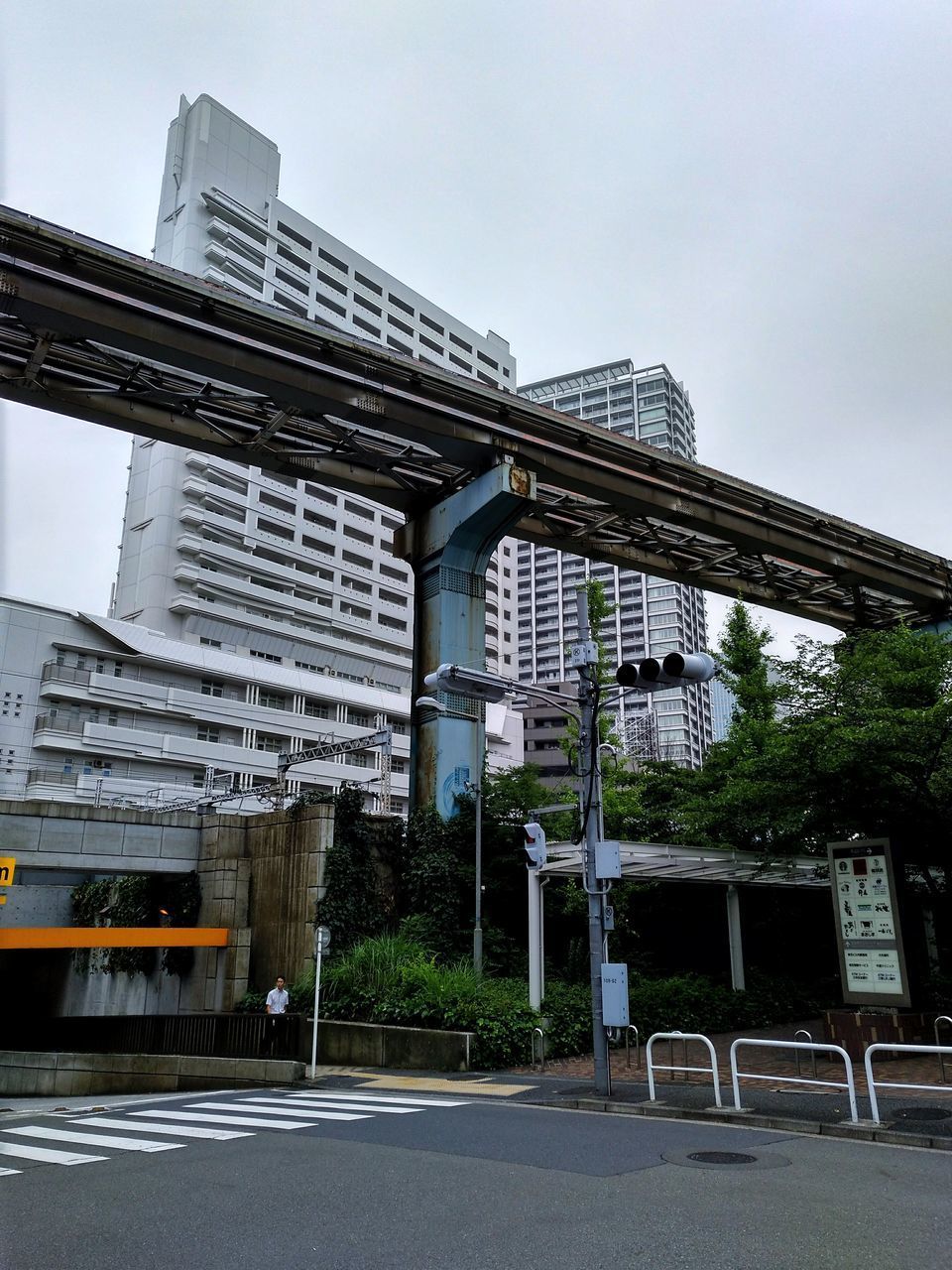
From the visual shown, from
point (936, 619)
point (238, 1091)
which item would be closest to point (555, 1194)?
point (238, 1091)

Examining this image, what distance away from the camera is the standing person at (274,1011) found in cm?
1928

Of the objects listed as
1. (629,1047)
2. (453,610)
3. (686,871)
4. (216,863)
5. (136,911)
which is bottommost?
(629,1047)

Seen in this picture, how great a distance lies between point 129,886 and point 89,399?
1474 cm

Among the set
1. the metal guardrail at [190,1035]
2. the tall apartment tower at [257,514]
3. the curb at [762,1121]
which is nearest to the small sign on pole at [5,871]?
the metal guardrail at [190,1035]

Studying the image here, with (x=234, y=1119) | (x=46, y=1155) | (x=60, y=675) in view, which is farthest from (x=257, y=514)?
(x=46, y=1155)

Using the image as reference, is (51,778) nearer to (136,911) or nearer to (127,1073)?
(136,911)

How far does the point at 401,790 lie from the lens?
79438 mm

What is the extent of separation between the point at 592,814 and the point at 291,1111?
5985 mm

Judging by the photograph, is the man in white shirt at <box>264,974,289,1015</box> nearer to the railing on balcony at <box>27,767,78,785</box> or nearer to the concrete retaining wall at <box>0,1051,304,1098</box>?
the concrete retaining wall at <box>0,1051,304,1098</box>

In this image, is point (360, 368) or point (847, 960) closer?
point (847, 960)

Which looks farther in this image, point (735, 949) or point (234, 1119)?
point (735, 949)

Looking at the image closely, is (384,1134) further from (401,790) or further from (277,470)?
(401,790)

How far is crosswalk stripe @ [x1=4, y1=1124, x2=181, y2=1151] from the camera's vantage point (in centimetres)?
1053

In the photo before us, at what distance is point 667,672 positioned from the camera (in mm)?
12469
